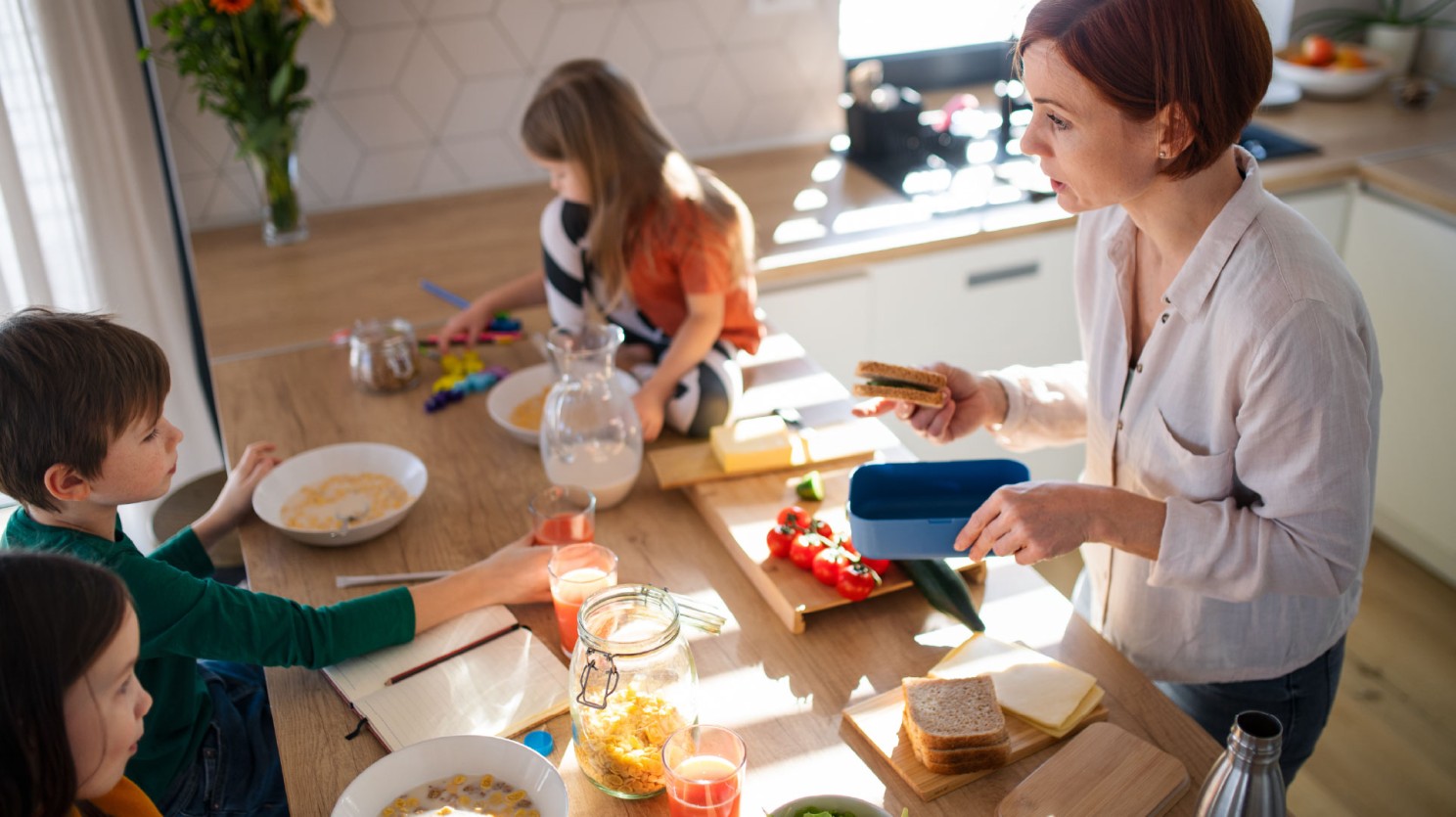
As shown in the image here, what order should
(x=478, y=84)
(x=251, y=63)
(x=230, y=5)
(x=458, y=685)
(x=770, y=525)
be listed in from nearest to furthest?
(x=458, y=685) < (x=770, y=525) < (x=230, y=5) < (x=251, y=63) < (x=478, y=84)

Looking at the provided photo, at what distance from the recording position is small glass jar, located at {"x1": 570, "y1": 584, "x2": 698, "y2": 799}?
1163 millimetres

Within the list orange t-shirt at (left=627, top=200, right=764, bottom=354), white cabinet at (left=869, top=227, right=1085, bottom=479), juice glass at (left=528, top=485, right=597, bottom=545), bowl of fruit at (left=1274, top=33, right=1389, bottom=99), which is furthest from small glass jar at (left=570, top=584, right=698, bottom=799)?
bowl of fruit at (left=1274, top=33, right=1389, bottom=99)

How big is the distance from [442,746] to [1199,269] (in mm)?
979

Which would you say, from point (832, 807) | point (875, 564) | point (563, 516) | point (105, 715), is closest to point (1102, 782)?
point (832, 807)

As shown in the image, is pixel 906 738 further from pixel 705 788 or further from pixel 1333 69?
pixel 1333 69

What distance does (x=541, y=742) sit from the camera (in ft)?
4.13

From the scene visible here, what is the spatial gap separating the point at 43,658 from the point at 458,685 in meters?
0.50

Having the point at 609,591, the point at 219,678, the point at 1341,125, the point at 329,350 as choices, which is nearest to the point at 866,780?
the point at 609,591

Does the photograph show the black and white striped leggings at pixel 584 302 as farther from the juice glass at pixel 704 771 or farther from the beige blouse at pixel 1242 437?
the juice glass at pixel 704 771

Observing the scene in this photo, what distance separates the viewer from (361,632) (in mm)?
1380

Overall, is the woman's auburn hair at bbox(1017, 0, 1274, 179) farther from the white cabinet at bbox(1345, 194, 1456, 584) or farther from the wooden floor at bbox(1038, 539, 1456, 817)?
the white cabinet at bbox(1345, 194, 1456, 584)

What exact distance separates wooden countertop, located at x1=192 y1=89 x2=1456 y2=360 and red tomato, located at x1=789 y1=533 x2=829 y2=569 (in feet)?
3.45

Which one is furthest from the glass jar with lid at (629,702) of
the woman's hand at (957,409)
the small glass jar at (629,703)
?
the woman's hand at (957,409)

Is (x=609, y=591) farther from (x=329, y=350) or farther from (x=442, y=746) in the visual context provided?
(x=329, y=350)
